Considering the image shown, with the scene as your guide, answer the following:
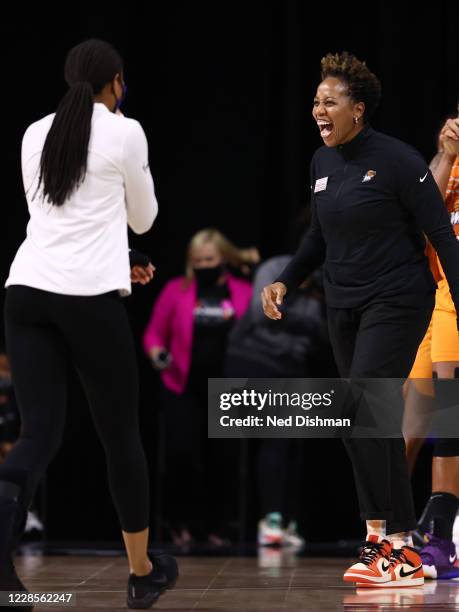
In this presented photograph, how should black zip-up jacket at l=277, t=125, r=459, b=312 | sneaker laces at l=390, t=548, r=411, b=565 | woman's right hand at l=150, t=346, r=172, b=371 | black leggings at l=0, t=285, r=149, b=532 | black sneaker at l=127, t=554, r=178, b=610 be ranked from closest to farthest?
black leggings at l=0, t=285, r=149, b=532, black sneaker at l=127, t=554, r=178, b=610, black zip-up jacket at l=277, t=125, r=459, b=312, sneaker laces at l=390, t=548, r=411, b=565, woman's right hand at l=150, t=346, r=172, b=371

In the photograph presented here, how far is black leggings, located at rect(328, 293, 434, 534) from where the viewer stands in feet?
11.5

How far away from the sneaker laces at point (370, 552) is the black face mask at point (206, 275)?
2.77 m

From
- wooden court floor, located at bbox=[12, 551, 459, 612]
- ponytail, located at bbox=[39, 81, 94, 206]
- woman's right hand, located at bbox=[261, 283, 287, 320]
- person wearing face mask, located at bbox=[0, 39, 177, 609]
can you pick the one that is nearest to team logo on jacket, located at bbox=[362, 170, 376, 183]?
woman's right hand, located at bbox=[261, 283, 287, 320]

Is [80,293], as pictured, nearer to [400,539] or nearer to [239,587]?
[239,587]

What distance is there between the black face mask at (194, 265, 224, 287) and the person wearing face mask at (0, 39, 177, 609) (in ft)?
10.5

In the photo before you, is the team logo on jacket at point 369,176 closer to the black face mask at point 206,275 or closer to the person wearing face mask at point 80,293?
the person wearing face mask at point 80,293

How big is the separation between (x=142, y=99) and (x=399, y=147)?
309 cm

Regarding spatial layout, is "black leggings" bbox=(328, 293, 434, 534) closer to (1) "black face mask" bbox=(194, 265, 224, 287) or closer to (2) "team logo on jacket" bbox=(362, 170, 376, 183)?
(2) "team logo on jacket" bbox=(362, 170, 376, 183)

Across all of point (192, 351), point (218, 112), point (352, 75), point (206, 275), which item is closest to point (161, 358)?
point (192, 351)

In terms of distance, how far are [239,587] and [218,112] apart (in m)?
3.47

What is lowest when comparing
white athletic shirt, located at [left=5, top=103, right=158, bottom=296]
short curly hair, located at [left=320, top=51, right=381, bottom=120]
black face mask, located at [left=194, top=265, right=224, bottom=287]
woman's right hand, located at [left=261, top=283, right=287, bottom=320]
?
black face mask, located at [left=194, top=265, right=224, bottom=287]

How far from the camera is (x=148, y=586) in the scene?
299 cm

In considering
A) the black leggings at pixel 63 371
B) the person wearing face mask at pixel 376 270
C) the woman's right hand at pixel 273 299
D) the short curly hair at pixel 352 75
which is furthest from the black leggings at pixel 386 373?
the black leggings at pixel 63 371

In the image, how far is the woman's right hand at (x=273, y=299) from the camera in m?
3.65
